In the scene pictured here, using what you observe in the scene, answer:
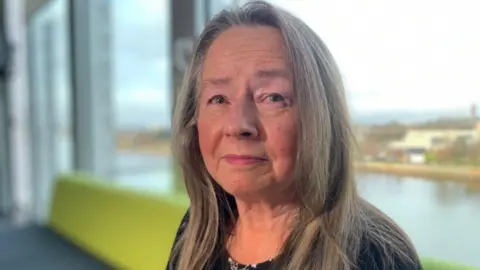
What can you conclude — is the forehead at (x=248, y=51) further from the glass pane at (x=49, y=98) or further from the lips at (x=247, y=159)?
the glass pane at (x=49, y=98)

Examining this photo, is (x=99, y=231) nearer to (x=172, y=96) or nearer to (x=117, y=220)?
(x=117, y=220)

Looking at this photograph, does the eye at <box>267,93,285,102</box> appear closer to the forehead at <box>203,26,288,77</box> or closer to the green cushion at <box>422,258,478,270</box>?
the forehead at <box>203,26,288,77</box>

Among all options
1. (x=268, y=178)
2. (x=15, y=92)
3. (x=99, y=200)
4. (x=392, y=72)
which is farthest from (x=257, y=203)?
(x=15, y=92)

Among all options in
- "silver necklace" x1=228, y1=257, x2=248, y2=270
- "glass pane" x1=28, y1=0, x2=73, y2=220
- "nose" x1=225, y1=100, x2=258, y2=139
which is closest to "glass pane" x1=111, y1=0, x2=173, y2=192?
"glass pane" x1=28, y1=0, x2=73, y2=220

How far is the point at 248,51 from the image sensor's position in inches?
29.7

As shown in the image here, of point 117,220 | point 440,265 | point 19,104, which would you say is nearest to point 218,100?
point 440,265

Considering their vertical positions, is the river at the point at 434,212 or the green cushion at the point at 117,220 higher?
the river at the point at 434,212

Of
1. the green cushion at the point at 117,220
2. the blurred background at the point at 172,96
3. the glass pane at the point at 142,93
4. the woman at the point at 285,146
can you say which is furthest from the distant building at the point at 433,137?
the glass pane at the point at 142,93

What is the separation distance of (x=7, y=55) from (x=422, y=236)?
13.1 ft

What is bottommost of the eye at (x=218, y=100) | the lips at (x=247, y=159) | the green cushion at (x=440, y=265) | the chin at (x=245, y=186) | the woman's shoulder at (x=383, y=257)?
the green cushion at (x=440, y=265)

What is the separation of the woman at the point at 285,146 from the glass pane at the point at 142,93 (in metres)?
1.64

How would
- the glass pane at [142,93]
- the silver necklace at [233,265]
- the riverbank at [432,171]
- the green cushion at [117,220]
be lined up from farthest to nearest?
the glass pane at [142,93] < the green cushion at [117,220] < the riverbank at [432,171] < the silver necklace at [233,265]

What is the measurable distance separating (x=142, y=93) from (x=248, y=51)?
2.19m

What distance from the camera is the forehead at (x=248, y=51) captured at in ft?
2.45
